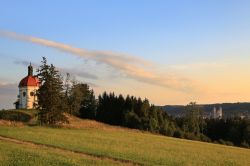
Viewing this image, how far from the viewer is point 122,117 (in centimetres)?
12288

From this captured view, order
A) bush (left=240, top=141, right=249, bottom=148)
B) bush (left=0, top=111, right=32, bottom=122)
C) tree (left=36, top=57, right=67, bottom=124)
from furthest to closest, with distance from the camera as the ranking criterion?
bush (left=240, top=141, right=249, bottom=148) < bush (left=0, top=111, right=32, bottom=122) < tree (left=36, top=57, right=67, bottom=124)

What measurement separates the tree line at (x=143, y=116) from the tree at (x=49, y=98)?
7.5 inches

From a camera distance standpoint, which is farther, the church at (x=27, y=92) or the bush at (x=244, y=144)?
the church at (x=27, y=92)

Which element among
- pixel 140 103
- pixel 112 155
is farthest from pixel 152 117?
pixel 112 155

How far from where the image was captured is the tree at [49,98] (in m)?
83.6

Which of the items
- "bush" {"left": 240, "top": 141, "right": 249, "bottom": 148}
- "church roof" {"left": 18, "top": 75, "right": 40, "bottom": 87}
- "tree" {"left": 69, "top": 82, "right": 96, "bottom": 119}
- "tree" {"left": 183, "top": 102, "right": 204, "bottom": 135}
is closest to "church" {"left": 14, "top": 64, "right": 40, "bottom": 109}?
"church roof" {"left": 18, "top": 75, "right": 40, "bottom": 87}

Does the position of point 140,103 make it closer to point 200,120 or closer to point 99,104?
point 99,104

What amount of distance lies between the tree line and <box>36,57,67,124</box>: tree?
7.5 inches

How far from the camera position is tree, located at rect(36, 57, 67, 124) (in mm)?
83625

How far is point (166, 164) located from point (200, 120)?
117 m

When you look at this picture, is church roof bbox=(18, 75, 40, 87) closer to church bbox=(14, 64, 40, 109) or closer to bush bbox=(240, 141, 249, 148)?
church bbox=(14, 64, 40, 109)

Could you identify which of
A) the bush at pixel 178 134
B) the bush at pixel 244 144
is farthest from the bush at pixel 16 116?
the bush at pixel 244 144

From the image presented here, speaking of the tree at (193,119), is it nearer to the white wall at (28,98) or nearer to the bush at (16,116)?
the white wall at (28,98)

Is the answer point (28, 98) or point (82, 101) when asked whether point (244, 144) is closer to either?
point (82, 101)
